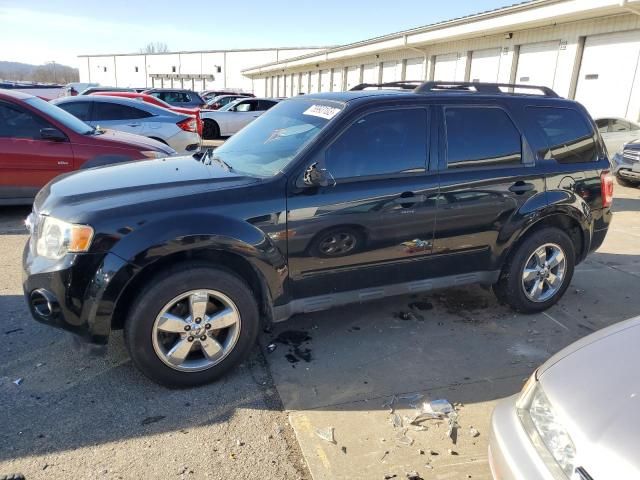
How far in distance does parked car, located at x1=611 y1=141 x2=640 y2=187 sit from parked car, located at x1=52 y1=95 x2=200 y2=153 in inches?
357

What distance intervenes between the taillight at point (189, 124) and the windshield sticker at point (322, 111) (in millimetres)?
6790

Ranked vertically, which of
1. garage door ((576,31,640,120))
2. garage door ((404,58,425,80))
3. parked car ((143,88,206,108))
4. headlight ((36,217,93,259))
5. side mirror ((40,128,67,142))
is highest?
garage door ((404,58,425,80))

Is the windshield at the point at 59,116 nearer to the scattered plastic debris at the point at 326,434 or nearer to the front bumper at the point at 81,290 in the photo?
the front bumper at the point at 81,290

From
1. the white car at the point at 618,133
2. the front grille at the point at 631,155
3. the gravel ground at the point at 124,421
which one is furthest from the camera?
the white car at the point at 618,133

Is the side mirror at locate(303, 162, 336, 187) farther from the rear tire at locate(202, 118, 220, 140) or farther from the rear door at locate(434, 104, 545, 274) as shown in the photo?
the rear tire at locate(202, 118, 220, 140)

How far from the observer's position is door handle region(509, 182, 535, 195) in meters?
3.94

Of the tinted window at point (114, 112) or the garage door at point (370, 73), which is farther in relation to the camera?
the garage door at point (370, 73)

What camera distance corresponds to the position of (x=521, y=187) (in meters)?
3.97

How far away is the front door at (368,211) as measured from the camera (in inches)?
129

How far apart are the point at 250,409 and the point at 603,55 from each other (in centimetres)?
1422

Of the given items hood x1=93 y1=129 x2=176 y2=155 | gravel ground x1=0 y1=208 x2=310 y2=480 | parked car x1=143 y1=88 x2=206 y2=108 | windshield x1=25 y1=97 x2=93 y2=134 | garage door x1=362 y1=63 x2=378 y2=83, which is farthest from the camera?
garage door x1=362 y1=63 x2=378 y2=83

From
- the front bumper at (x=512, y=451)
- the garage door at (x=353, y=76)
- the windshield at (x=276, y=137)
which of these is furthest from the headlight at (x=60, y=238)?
the garage door at (x=353, y=76)

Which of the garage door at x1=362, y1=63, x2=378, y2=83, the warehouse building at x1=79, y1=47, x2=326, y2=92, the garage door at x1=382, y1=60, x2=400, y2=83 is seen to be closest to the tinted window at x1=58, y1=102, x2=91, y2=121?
the garage door at x1=382, y1=60, x2=400, y2=83

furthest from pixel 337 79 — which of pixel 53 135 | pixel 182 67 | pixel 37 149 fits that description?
pixel 182 67
